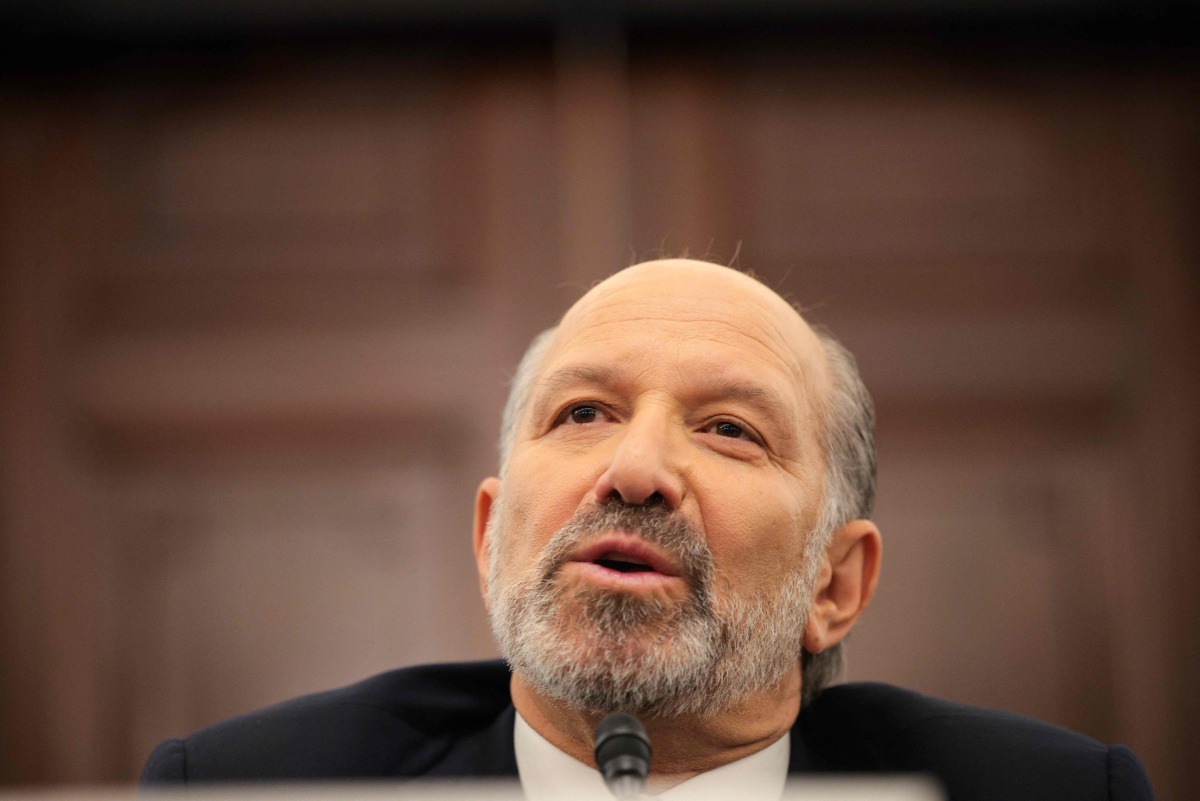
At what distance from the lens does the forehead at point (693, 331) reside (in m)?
1.62

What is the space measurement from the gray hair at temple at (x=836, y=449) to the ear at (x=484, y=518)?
34mm

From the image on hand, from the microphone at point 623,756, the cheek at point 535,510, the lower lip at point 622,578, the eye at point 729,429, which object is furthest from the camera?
the eye at point 729,429

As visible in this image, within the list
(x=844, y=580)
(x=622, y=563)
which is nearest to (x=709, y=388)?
(x=622, y=563)

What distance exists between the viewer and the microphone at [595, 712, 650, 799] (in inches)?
39.9

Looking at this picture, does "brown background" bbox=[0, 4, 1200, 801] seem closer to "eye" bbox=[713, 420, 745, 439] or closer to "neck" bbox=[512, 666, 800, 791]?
"neck" bbox=[512, 666, 800, 791]

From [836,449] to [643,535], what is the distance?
47cm

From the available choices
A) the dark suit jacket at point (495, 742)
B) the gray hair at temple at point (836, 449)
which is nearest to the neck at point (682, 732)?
the dark suit jacket at point (495, 742)

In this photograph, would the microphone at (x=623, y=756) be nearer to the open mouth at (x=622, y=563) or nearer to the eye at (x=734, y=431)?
the open mouth at (x=622, y=563)

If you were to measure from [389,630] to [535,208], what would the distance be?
126 cm

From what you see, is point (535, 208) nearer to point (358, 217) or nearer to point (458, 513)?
point (358, 217)

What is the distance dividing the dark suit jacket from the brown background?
1.36 metres

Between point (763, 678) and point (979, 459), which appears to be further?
point (979, 459)

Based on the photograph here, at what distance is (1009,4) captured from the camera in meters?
3.45

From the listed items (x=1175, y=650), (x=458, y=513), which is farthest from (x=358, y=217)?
(x=1175, y=650)
